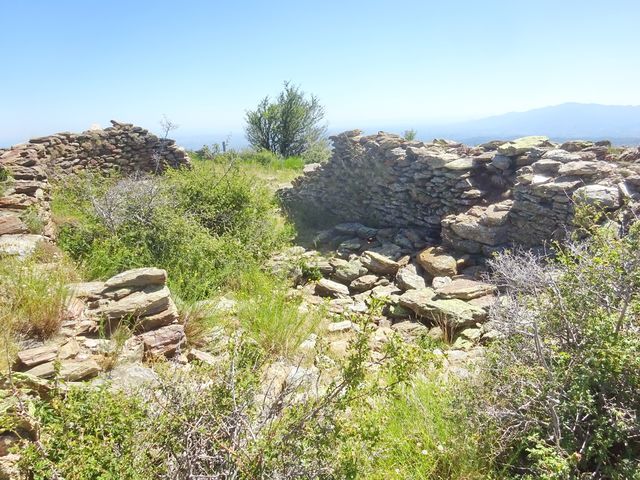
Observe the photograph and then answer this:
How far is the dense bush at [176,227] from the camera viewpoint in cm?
550

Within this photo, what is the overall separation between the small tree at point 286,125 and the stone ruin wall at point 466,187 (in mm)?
8575

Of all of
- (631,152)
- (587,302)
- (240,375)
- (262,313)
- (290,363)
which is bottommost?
(290,363)

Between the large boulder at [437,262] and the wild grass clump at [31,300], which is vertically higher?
the wild grass clump at [31,300]

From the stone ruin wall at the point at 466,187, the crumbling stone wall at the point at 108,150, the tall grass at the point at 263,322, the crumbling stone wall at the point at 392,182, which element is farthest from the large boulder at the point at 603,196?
the crumbling stone wall at the point at 108,150

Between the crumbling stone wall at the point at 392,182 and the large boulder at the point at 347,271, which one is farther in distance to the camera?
the crumbling stone wall at the point at 392,182

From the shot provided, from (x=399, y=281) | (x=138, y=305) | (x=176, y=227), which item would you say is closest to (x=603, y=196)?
(x=399, y=281)

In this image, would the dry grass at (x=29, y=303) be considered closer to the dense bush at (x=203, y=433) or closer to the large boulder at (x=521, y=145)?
the dense bush at (x=203, y=433)

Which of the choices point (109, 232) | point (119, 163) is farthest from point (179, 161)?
point (109, 232)

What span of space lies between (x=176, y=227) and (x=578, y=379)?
541 cm

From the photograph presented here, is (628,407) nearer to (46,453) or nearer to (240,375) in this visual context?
(240,375)

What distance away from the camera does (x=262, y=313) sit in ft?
14.2

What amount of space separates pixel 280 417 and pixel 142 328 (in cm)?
A: 197

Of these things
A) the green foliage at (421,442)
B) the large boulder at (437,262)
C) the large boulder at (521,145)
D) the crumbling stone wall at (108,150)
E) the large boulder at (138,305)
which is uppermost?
the crumbling stone wall at (108,150)

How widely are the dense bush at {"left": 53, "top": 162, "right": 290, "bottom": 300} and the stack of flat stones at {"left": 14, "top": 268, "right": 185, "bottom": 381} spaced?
2.48ft
